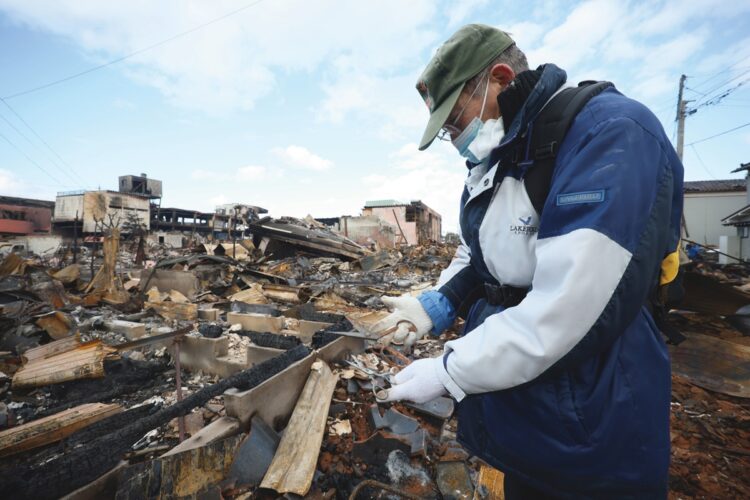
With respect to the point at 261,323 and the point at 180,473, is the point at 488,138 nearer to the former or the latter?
the point at 180,473

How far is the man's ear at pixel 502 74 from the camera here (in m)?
1.26

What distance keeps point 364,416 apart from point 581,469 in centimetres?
216

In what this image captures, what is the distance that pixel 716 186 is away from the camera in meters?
26.0

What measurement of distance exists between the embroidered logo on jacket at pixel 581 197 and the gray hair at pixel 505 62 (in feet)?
2.25

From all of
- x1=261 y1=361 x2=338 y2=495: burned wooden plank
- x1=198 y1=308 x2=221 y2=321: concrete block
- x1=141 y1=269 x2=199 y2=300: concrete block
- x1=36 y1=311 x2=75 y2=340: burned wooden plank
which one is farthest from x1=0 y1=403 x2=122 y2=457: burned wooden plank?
x1=141 y1=269 x2=199 y2=300: concrete block

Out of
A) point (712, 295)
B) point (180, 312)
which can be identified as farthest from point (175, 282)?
point (712, 295)

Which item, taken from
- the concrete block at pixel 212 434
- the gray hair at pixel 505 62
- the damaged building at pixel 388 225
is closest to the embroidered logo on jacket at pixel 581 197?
the gray hair at pixel 505 62

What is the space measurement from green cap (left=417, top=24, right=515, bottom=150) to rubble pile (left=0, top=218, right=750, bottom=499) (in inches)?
86.0

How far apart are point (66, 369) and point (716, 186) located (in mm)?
38801

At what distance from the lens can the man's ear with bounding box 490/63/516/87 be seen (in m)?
1.26

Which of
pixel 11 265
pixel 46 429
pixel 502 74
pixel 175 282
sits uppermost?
pixel 502 74

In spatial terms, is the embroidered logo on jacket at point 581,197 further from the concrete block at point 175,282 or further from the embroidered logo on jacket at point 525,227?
the concrete block at point 175,282

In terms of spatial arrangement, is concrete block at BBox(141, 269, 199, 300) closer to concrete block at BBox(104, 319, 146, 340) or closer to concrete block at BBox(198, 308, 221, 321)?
concrete block at BBox(198, 308, 221, 321)

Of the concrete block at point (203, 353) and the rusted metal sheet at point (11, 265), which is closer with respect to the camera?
the concrete block at point (203, 353)
